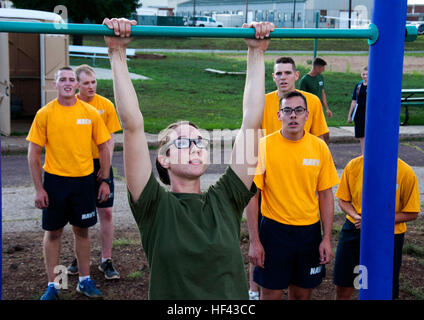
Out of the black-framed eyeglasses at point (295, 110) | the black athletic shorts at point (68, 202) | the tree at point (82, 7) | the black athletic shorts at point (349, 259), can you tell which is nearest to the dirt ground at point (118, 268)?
the black athletic shorts at point (68, 202)

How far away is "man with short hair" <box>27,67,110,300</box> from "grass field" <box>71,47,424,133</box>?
7.00 meters

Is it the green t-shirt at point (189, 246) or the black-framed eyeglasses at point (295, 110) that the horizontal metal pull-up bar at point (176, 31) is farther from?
the black-framed eyeglasses at point (295, 110)

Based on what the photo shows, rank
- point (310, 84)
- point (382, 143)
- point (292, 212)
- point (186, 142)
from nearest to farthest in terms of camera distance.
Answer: point (186, 142) → point (382, 143) → point (292, 212) → point (310, 84)

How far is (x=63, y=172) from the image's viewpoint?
462 cm

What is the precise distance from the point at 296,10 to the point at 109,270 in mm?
53736

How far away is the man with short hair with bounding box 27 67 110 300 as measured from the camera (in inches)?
180

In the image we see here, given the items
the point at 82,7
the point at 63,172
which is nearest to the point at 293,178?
the point at 63,172

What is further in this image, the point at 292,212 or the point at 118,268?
the point at 118,268

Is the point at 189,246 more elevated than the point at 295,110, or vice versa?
the point at 295,110

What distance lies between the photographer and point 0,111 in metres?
10.6

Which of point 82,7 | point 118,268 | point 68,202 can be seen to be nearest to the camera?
point 68,202

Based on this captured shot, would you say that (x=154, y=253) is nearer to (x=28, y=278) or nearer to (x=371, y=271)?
(x=371, y=271)

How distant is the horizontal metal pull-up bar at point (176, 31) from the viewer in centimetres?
238

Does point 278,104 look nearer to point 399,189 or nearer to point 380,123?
point 399,189
